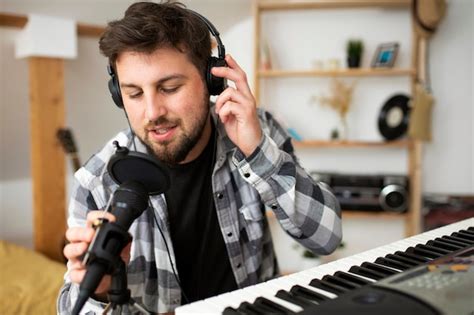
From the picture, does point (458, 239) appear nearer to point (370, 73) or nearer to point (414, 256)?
point (414, 256)

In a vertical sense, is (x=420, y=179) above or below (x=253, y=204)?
below

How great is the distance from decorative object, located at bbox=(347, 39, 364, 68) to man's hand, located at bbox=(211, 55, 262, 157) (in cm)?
260

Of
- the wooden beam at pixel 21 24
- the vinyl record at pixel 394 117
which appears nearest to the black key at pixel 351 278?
the wooden beam at pixel 21 24

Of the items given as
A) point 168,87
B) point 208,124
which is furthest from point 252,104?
point 208,124

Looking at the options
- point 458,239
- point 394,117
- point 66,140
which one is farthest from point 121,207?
point 394,117

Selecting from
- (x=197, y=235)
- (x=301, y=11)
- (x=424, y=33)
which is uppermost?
(x=301, y=11)

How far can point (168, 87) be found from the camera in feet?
3.32

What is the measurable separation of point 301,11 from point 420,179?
5.03 ft

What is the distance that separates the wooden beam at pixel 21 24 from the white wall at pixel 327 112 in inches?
6.5

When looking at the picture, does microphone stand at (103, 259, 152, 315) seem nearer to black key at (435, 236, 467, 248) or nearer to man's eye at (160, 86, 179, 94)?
man's eye at (160, 86, 179, 94)

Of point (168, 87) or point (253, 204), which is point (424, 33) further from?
point (168, 87)

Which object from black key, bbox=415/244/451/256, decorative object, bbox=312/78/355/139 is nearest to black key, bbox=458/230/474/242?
black key, bbox=415/244/451/256

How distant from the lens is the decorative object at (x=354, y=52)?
3412mm

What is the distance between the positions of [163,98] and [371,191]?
2.65 m
